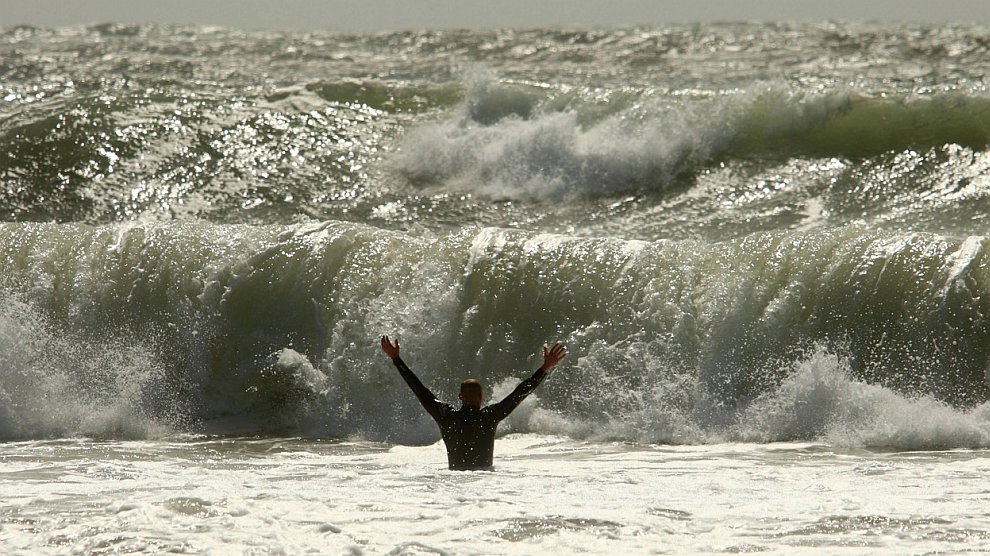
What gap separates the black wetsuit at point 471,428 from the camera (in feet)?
20.6

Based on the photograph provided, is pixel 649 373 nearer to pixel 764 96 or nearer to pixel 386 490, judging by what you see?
pixel 386 490

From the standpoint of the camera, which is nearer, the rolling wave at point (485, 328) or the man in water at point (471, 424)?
the man in water at point (471, 424)

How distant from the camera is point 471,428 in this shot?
629 centimetres

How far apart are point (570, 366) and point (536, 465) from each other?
155 cm

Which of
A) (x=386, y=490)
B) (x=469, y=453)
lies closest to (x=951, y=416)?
(x=469, y=453)

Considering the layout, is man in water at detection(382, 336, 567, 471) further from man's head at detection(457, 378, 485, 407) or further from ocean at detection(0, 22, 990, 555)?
ocean at detection(0, 22, 990, 555)

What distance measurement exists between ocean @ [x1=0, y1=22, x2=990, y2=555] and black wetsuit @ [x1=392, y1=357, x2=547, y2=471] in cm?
32

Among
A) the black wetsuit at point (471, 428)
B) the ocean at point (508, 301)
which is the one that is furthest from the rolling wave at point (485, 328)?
the black wetsuit at point (471, 428)

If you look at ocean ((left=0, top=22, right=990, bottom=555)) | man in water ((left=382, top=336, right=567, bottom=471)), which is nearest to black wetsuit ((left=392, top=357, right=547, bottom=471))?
man in water ((left=382, top=336, right=567, bottom=471))

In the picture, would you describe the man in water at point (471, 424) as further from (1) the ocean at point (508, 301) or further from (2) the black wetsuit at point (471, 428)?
(1) the ocean at point (508, 301)

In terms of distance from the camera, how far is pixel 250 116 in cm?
1437

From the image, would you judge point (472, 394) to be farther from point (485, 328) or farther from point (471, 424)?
point (485, 328)

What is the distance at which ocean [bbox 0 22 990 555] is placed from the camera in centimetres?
514

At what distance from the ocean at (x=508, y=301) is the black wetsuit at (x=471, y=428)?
1.05 ft
